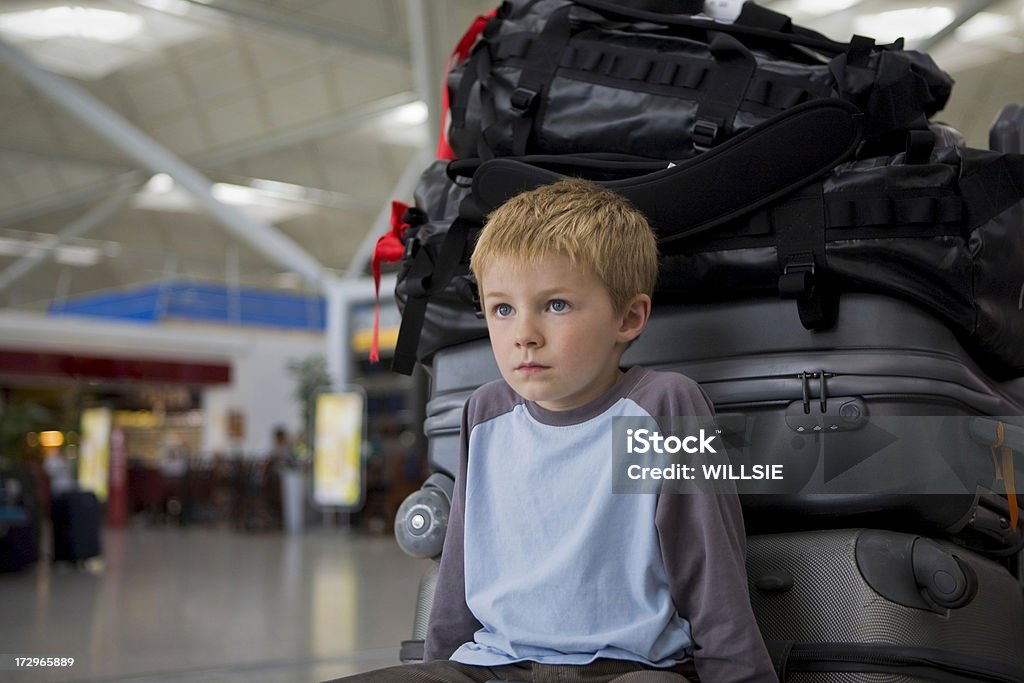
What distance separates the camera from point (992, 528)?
150cm

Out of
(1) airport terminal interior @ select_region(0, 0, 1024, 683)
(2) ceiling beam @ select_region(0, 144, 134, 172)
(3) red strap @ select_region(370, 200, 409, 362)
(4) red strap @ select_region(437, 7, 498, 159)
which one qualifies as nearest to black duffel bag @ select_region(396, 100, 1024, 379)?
(3) red strap @ select_region(370, 200, 409, 362)

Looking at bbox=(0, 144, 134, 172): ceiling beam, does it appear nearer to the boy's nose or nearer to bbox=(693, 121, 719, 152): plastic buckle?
bbox=(693, 121, 719, 152): plastic buckle

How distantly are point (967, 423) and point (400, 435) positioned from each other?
1549cm

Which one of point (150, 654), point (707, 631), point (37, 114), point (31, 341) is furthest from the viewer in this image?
point (31, 341)

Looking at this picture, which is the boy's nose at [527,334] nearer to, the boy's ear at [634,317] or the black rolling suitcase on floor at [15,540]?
the boy's ear at [634,317]

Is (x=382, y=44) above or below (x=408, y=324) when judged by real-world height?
above

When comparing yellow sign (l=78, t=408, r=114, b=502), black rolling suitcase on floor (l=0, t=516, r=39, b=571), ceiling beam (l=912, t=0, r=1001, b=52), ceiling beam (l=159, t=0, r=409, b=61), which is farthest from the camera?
yellow sign (l=78, t=408, r=114, b=502)

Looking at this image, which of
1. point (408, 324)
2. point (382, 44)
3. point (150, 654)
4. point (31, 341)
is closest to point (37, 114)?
point (31, 341)

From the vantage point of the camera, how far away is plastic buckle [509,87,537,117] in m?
1.57

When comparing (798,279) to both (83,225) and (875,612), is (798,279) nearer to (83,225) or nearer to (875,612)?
(875,612)

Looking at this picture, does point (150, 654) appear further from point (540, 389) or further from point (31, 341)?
point (31, 341)

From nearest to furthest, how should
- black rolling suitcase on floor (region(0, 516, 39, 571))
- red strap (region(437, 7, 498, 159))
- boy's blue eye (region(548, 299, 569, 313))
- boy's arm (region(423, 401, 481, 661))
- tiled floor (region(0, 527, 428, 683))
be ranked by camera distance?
boy's blue eye (region(548, 299, 569, 313)) → boy's arm (region(423, 401, 481, 661)) → red strap (region(437, 7, 498, 159)) → tiled floor (region(0, 527, 428, 683)) → black rolling suitcase on floor (region(0, 516, 39, 571))

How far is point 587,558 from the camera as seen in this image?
1.13 m

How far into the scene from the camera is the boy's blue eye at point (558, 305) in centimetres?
115
